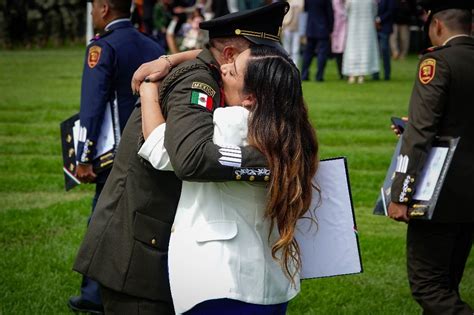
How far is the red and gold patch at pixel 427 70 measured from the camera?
505 cm

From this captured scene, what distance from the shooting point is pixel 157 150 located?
3479 millimetres

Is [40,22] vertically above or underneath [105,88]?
underneath

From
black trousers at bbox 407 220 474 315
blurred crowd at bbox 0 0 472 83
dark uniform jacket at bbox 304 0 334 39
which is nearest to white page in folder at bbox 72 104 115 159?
black trousers at bbox 407 220 474 315

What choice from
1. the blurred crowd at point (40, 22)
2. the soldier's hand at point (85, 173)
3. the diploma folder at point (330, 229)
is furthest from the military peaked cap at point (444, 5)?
the blurred crowd at point (40, 22)

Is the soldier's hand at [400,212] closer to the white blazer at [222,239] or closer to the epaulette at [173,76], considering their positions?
the white blazer at [222,239]

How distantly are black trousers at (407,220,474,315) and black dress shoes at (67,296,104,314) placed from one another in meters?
1.91

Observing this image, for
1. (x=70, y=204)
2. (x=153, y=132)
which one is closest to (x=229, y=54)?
(x=153, y=132)

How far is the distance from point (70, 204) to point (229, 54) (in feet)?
18.3

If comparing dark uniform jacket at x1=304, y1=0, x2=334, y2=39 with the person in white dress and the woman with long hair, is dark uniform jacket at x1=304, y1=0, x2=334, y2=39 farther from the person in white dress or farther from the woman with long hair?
the woman with long hair

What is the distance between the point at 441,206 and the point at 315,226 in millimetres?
1544

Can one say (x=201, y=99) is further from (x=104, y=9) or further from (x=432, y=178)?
(x=104, y=9)

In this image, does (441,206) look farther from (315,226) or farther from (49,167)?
(49,167)

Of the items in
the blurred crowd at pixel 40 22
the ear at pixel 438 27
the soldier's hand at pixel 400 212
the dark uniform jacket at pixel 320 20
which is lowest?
the blurred crowd at pixel 40 22

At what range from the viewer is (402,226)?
347 inches
